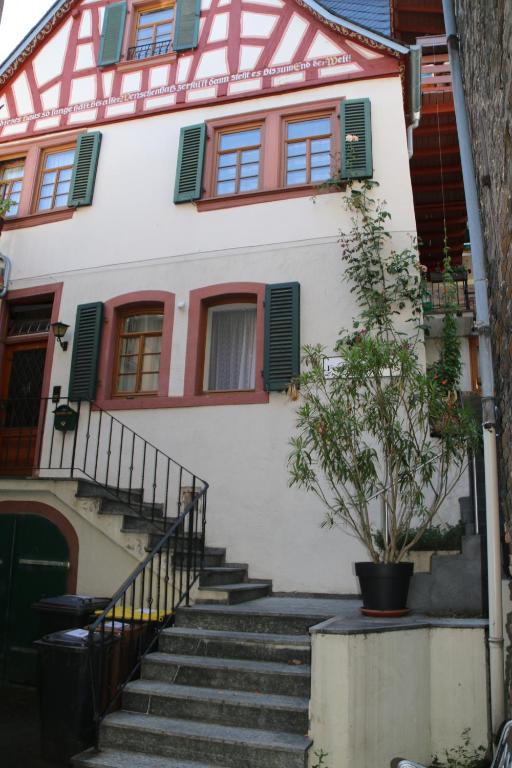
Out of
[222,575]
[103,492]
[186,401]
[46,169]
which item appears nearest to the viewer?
[222,575]

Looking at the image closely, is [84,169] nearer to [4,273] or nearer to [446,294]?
[4,273]

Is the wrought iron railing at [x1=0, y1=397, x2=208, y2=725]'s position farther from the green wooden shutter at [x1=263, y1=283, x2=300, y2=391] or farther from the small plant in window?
the small plant in window

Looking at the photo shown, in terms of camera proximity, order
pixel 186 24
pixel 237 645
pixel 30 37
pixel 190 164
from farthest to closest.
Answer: pixel 30 37
pixel 186 24
pixel 190 164
pixel 237 645

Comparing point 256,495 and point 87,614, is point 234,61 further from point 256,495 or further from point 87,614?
point 87,614

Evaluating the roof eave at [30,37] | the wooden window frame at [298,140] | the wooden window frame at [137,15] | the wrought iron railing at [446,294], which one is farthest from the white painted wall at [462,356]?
the roof eave at [30,37]

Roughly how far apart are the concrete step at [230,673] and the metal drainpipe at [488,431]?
1.31 meters

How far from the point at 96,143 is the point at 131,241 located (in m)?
1.93

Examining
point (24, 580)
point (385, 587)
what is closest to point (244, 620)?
point (385, 587)

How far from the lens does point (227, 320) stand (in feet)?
29.2

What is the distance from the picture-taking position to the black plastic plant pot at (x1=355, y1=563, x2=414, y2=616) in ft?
17.0

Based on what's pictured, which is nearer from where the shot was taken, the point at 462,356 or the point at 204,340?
the point at 204,340

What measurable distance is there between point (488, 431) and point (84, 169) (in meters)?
7.61

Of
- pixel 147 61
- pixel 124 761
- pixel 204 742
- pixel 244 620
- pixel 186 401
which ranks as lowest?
pixel 124 761

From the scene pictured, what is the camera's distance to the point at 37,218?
33.3 feet
